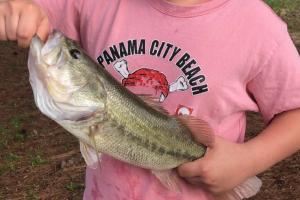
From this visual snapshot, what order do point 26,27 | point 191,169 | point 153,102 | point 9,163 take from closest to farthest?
point 26,27 < point 153,102 < point 191,169 < point 9,163

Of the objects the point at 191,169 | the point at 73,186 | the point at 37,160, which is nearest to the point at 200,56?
the point at 191,169

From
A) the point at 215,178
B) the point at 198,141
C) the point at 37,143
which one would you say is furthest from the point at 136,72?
the point at 37,143

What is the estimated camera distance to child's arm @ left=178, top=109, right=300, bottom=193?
2762mm

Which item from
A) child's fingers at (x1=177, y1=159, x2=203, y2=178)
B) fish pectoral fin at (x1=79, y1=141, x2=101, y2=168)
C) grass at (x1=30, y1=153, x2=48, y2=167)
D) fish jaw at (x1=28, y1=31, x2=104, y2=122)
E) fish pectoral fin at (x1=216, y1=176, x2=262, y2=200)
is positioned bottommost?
grass at (x1=30, y1=153, x2=48, y2=167)

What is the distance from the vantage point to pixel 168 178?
2.74 metres

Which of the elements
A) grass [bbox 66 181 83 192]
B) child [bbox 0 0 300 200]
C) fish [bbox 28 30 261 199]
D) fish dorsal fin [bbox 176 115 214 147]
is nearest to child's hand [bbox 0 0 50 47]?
fish [bbox 28 30 261 199]

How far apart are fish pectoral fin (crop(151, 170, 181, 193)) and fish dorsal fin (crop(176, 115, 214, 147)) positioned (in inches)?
Result: 8.5

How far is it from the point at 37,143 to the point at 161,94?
376cm

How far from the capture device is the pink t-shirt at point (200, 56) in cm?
276

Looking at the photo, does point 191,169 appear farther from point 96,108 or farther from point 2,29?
point 2,29

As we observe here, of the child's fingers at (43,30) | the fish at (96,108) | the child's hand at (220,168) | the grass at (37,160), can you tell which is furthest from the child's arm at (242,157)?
the grass at (37,160)

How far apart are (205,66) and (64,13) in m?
0.75

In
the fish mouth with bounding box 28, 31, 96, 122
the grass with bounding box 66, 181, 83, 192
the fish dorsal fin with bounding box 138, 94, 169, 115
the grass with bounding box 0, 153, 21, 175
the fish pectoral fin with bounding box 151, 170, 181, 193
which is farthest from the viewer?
the grass with bounding box 0, 153, 21, 175

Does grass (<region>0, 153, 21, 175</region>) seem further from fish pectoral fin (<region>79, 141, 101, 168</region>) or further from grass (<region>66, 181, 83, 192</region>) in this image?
fish pectoral fin (<region>79, 141, 101, 168</region>)
